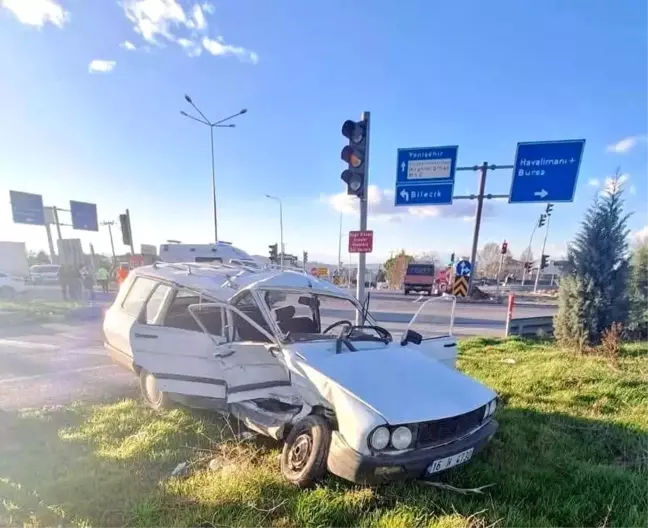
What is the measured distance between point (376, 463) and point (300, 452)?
744 millimetres

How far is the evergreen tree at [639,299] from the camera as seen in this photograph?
891 cm

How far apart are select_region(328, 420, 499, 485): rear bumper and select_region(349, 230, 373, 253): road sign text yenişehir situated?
4425 millimetres

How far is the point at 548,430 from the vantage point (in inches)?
158

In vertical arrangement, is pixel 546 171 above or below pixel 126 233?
above

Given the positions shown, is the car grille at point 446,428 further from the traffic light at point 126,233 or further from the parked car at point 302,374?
the traffic light at point 126,233

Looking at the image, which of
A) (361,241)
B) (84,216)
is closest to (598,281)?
(361,241)

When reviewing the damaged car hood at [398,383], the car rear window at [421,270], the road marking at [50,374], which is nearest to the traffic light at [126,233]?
the road marking at [50,374]

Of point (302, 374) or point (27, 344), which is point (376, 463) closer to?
point (302, 374)

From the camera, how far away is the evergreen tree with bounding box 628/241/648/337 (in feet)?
29.2

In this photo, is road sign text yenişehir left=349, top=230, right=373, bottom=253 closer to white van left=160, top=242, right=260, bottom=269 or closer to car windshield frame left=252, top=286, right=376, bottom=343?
car windshield frame left=252, top=286, right=376, bottom=343

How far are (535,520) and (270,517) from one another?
5.83 ft

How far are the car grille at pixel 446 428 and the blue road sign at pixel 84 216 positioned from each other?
33.3m

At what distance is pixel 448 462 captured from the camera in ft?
9.43

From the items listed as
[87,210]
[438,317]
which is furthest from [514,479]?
[87,210]
